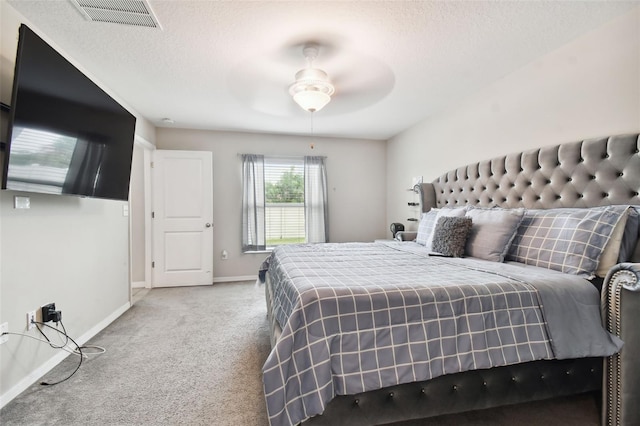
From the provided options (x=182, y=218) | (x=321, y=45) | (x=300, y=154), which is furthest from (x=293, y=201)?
(x=321, y=45)

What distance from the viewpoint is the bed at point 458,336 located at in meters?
1.19

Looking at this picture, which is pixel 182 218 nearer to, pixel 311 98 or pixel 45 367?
pixel 45 367

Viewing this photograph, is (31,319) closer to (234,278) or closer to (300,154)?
(234,278)

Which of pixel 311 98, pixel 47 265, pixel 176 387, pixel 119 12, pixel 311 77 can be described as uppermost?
pixel 119 12

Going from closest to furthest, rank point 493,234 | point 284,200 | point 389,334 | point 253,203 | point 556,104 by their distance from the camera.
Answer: point 389,334 < point 493,234 < point 556,104 < point 253,203 < point 284,200

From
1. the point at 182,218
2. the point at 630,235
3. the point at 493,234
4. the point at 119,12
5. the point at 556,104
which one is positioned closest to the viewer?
the point at 630,235

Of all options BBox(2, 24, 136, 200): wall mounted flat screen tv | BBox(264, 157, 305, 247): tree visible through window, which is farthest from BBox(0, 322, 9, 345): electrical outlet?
BBox(264, 157, 305, 247): tree visible through window

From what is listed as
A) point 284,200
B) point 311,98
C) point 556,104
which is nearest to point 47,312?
point 311,98

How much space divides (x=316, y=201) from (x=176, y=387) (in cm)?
340

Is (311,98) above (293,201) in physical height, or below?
above

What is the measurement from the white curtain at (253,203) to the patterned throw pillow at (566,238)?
137 inches

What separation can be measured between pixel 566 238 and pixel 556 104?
1.21m

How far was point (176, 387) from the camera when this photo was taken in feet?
5.89

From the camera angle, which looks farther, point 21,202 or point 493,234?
point 493,234
